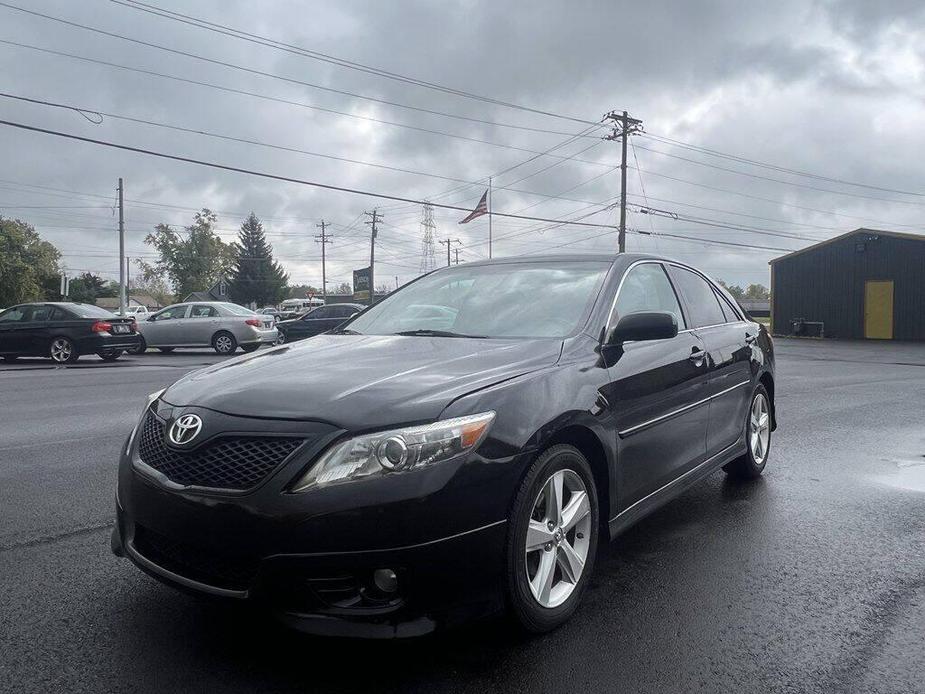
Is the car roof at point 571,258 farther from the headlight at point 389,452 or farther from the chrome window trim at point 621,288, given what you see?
the headlight at point 389,452

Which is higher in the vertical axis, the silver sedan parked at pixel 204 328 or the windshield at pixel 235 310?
the windshield at pixel 235 310

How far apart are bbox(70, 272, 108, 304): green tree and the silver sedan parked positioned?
213ft

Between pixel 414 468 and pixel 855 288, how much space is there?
35.1m

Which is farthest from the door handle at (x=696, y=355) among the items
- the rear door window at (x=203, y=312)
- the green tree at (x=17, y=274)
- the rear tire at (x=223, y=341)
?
the green tree at (x=17, y=274)

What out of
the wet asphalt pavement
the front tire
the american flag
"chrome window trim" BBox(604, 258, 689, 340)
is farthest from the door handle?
the american flag

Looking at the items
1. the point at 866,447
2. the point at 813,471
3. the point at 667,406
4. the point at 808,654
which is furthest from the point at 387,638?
the point at 866,447

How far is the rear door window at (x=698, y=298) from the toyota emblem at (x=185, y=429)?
3045 mm

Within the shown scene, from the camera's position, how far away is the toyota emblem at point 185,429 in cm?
270

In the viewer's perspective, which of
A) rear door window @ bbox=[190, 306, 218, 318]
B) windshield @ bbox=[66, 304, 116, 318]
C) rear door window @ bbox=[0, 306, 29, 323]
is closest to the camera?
windshield @ bbox=[66, 304, 116, 318]

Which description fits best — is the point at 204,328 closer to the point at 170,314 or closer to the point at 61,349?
the point at 170,314

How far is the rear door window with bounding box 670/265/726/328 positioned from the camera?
473 cm

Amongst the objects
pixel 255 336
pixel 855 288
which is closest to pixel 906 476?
pixel 255 336

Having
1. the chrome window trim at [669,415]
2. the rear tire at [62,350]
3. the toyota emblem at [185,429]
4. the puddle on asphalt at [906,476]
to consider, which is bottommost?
the puddle on asphalt at [906,476]

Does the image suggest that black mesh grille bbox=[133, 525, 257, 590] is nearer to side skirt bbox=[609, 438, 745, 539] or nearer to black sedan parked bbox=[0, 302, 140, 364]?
side skirt bbox=[609, 438, 745, 539]
